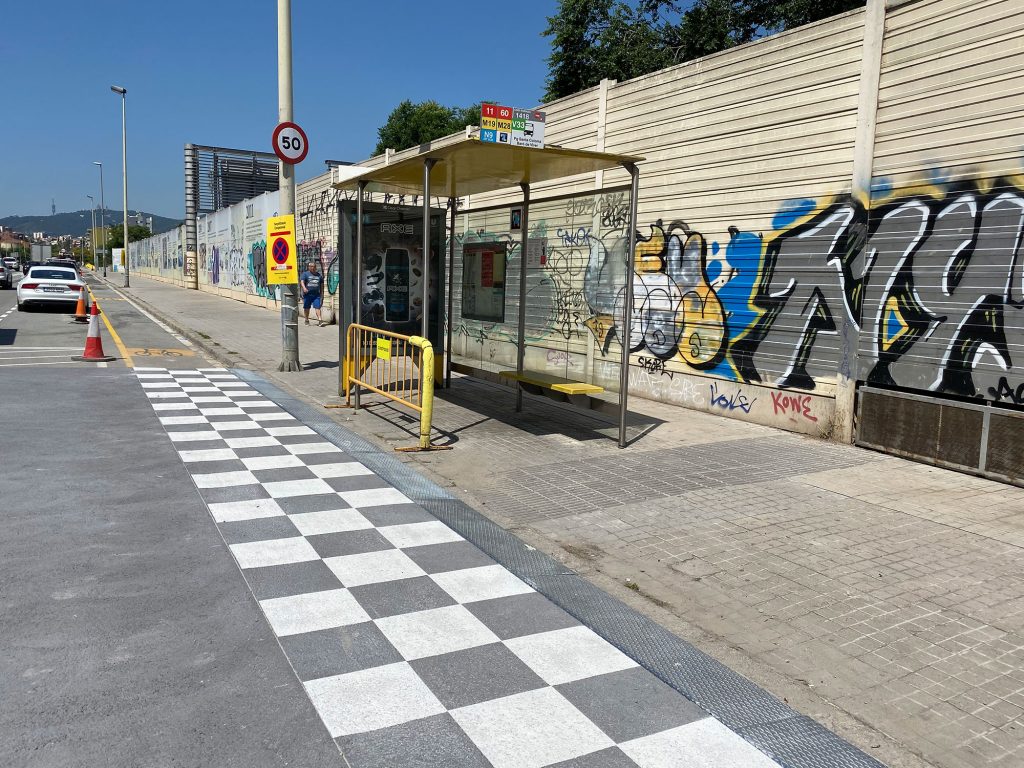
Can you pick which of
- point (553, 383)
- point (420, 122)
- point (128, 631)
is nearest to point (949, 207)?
point (553, 383)

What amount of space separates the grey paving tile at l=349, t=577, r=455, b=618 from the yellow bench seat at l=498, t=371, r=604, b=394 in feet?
12.6

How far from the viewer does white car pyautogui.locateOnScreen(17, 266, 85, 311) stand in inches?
850

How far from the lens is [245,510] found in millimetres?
5328

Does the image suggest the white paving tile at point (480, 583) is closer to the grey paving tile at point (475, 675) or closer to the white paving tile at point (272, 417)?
the grey paving tile at point (475, 675)

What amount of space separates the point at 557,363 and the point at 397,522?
4036mm

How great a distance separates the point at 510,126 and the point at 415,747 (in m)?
5.61

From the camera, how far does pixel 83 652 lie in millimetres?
3359

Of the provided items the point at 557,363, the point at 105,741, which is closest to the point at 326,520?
the point at 105,741

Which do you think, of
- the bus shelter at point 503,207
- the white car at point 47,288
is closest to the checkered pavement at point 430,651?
the bus shelter at point 503,207

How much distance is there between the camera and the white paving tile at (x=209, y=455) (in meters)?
6.63

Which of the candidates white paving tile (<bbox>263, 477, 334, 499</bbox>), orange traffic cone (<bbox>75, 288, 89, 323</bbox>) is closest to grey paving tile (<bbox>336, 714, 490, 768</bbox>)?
white paving tile (<bbox>263, 477, 334, 499</bbox>)

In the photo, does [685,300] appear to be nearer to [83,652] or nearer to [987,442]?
[987,442]

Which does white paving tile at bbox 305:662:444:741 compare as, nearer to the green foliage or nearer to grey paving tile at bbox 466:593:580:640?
grey paving tile at bbox 466:593:580:640

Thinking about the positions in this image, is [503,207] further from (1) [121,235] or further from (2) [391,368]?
(1) [121,235]
